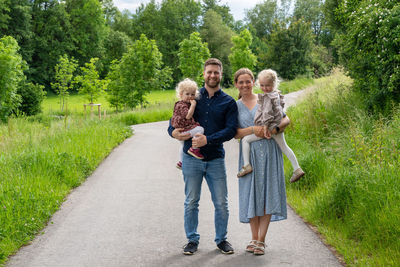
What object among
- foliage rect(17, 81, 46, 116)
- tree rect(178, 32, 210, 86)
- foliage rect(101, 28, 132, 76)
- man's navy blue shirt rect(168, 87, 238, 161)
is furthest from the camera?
foliage rect(101, 28, 132, 76)

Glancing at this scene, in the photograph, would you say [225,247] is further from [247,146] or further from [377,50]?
[377,50]

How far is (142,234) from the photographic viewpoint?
5.42 meters

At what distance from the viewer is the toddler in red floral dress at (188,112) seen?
180 inches

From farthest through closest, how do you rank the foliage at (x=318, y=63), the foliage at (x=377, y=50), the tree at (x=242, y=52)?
the tree at (x=242, y=52) < the foliage at (x=318, y=63) < the foliage at (x=377, y=50)

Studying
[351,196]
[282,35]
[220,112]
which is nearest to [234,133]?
[220,112]

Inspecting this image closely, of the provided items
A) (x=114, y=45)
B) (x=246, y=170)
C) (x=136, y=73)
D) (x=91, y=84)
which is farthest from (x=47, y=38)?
(x=246, y=170)

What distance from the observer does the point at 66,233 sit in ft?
17.9

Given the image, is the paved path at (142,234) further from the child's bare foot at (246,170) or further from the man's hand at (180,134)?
the man's hand at (180,134)

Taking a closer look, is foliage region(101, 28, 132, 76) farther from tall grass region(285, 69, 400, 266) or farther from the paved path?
tall grass region(285, 69, 400, 266)

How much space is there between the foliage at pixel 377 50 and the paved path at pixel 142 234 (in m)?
4.09

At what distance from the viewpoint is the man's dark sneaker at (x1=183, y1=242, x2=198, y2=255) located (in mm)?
4657

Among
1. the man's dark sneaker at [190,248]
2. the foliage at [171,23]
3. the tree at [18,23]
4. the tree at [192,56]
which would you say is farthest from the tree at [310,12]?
the man's dark sneaker at [190,248]

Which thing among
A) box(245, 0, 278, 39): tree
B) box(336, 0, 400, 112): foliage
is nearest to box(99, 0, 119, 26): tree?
box(245, 0, 278, 39): tree

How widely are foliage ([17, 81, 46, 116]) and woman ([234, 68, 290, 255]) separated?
105ft
